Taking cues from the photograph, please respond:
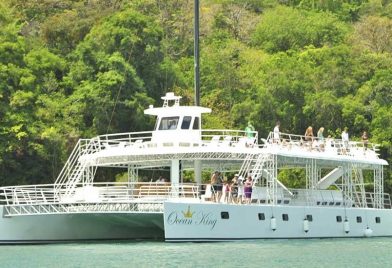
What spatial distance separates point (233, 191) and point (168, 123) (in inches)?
154

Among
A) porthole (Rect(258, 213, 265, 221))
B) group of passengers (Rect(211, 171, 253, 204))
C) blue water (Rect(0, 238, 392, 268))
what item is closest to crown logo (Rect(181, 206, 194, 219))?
blue water (Rect(0, 238, 392, 268))

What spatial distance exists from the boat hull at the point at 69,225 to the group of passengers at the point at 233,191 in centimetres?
213

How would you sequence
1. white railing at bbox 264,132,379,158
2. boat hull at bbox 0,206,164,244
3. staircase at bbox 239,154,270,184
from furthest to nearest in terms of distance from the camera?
white railing at bbox 264,132,379,158
staircase at bbox 239,154,270,184
boat hull at bbox 0,206,164,244

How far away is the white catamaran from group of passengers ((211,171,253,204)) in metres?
0.08

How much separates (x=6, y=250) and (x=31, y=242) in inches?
96.4

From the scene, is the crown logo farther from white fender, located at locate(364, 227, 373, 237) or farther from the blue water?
white fender, located at locate(364, 227, 373, 237)

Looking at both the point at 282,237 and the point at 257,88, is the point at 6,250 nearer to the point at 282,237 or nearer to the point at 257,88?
the point at 282,237

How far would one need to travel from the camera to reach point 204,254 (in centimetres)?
3141

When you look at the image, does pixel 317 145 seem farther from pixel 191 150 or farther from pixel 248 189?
pixel 191 150

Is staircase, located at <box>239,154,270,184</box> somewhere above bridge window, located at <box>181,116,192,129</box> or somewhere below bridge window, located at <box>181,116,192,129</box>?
below

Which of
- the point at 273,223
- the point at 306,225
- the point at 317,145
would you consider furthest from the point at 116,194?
the point at 317,145

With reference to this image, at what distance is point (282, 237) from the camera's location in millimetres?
38094

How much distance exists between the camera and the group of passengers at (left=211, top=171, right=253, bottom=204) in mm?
36312

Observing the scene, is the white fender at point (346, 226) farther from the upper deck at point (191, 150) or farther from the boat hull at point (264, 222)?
the upper deck at point (191, 150)
